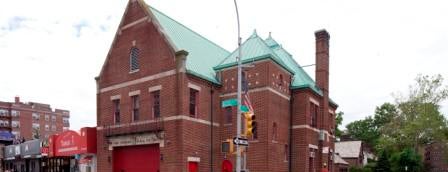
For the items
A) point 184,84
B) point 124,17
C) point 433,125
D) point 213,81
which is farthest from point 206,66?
point 433,125

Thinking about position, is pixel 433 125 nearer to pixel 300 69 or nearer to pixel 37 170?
pixel 300 69

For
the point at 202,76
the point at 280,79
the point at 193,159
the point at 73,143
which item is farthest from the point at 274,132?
the point at 73,143

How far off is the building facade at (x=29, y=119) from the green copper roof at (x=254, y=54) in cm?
9414

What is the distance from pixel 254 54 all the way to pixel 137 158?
10.1 metres

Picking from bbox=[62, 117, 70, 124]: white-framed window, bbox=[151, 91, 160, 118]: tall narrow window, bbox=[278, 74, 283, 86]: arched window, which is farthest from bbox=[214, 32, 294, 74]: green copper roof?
bbox=[62, 117, 70, 124]: white-framed window

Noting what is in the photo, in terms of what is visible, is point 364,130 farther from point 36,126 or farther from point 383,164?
point 36,126

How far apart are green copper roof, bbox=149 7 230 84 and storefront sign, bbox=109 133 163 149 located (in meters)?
4.51

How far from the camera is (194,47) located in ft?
103

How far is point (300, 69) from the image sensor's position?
3516 centimetres

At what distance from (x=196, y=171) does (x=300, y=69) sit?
1268cm

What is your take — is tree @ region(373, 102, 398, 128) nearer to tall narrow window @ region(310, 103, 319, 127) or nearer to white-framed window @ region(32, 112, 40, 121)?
tall narrow window @ region(310, 103, 319, 127)

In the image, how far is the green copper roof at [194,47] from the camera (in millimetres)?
28525

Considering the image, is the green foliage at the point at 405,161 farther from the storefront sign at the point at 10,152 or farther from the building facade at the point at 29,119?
the building facade at the point at 29,119

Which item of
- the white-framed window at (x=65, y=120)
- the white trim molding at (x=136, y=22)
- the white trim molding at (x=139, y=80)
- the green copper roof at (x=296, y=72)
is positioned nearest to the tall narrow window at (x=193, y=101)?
the white trim molding at (x=139, y=80)
